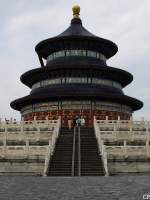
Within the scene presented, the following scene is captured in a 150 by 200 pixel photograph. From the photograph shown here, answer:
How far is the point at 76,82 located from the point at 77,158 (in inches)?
1194

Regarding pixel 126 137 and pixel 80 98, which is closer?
pixel 126 137

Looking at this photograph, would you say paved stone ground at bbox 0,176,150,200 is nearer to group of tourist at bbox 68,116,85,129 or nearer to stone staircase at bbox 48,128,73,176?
stone staircase at bbox 48,128,73,176

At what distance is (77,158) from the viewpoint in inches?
1098

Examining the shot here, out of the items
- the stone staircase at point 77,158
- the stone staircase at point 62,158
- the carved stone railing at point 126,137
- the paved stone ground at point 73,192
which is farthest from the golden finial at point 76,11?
the paved stone ground at point 73,192

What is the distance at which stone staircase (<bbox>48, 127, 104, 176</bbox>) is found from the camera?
85.9 ft

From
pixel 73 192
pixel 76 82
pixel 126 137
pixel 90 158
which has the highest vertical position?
pixel 76 82

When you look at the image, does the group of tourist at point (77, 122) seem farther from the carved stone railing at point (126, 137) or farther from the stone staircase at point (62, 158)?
the stone staircase at point (62, 158)

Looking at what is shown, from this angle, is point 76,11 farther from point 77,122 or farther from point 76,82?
point 77,122

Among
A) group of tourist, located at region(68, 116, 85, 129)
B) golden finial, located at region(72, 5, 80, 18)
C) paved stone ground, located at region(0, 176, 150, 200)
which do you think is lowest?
paved stone ground, located at region(0, 176, 150, 200)

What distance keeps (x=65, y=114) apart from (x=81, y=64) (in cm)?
658

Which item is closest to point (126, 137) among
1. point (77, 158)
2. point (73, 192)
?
point (77, 158)

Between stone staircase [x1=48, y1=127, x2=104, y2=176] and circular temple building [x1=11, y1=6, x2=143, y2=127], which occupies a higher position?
circular temple building [x1=11, y1=6, x2=143, y2=127]

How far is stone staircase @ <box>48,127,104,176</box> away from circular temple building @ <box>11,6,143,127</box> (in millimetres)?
19910

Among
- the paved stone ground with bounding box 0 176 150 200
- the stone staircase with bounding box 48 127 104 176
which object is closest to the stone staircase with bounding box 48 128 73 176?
the stone staircase with bounding box 48 127 104 176
